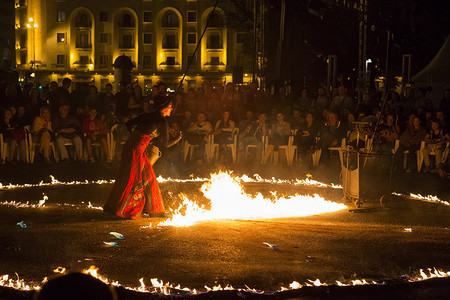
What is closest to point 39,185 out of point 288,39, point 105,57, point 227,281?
point 227,281

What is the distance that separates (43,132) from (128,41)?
6591 cm

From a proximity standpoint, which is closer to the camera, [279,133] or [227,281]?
[227,281]

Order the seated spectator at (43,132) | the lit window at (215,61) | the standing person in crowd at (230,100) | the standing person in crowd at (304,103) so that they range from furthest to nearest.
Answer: the lit window at (215,61) < the standing person in crowd at (304,103) < the standing person in crowd at (230,100) < the seated spectator at (43,132)

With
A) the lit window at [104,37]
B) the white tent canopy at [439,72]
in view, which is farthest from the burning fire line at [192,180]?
the lit window at [104,37]

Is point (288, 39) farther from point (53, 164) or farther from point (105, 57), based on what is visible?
point (105, 57)

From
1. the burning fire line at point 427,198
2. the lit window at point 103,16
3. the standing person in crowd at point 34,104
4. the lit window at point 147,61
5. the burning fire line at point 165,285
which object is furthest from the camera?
the lit window at point 147,61

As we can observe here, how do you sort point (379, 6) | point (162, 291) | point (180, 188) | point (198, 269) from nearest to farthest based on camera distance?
point (162, 291), point (198, 269), point (180, 188), point (379, 6)

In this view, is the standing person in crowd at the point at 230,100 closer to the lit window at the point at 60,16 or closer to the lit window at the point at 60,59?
the lit window at the point at 60,59

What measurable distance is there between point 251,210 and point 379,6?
17.6 meters

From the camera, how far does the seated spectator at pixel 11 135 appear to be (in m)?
15.8

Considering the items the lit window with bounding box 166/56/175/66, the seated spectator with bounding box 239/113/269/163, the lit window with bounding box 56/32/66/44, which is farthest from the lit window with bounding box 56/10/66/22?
the seated spectator with bounding box 239/113/269/163

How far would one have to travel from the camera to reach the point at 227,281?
5.81 metres

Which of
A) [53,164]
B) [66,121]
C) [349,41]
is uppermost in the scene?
[349,41]

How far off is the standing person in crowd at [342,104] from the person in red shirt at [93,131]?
5.91 metres
